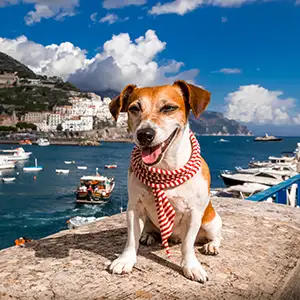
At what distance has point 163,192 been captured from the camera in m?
2.17

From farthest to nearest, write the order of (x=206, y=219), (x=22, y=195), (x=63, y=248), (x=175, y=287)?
(x=22, y=195)
(x=63, y=248)
(x=206, y=219)
(x=175, y=287)

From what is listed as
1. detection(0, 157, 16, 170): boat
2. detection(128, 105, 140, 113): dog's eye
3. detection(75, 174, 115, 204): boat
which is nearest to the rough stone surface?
detection(128, 105, 140, 113): dog's eye

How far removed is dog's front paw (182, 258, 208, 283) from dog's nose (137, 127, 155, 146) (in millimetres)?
842

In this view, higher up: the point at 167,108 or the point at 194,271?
the point at 167,108

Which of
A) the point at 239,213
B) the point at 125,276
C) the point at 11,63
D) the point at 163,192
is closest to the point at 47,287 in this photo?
the point at 125,276

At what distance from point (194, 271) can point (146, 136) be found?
91 centimetres

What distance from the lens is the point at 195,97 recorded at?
2.11 metres

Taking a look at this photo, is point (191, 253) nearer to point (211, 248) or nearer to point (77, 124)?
point (211, 248)

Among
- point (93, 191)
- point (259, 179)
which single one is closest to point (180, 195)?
point (259, 179)

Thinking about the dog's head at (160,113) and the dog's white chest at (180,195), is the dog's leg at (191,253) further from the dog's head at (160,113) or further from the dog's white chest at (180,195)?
the dog's head at (160,113)

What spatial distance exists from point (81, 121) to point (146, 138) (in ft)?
465

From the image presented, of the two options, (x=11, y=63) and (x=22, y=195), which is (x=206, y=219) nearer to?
(x=22, y=195)

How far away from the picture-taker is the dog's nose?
1917 mm

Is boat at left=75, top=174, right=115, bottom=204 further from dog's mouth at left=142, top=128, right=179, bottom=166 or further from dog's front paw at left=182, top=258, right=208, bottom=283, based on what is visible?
dog's mouth at left=142, top=128, right=179, bottom=166
